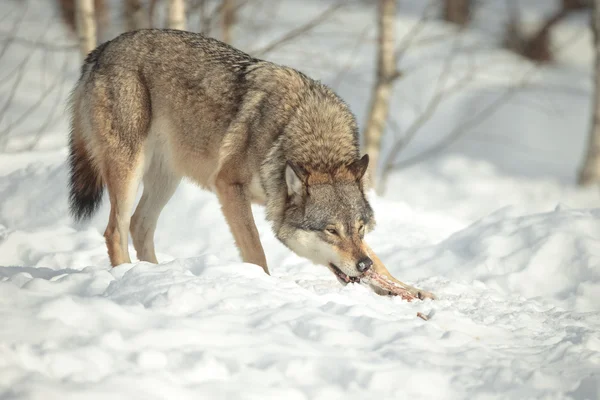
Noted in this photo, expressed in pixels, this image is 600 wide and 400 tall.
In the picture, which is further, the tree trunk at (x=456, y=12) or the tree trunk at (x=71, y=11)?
the tree trunk at (x=456, y=12)

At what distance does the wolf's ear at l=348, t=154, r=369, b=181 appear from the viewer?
4770mm

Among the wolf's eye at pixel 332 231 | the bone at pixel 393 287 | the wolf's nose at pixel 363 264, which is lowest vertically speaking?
the bone at pixel 393 287

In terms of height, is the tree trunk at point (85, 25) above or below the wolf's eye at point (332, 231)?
above

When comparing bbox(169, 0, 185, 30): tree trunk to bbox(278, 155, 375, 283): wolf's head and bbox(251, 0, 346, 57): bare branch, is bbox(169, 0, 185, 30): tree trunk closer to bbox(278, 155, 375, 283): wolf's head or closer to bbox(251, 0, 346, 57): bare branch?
bbox(251, 0, 346, 57): bare branch

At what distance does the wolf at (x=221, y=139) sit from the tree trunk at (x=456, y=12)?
13.3 m

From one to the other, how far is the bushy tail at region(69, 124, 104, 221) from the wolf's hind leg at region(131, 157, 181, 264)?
A: 356mm

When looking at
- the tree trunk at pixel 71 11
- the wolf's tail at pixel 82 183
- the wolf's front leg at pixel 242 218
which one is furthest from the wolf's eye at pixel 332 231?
the tree trunk at pixel 71 11

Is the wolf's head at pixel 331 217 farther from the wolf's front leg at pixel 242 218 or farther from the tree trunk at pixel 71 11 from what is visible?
the tree trunk at pixel 71 11

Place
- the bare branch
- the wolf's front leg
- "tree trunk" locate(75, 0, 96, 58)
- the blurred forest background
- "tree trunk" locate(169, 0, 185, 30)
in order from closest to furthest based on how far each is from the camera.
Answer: the wolf's front leg
"tree trunk" locate(169, 0, 185, 30)
"tree trunk" locate(75, 0, 96, 58)
the bare branch
the blurred forest background

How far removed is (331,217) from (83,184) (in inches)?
77.6

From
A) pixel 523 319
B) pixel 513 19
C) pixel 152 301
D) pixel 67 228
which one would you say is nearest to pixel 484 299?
pixel 523 319

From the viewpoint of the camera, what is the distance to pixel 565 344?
3645mm

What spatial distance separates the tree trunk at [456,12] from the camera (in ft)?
57.9

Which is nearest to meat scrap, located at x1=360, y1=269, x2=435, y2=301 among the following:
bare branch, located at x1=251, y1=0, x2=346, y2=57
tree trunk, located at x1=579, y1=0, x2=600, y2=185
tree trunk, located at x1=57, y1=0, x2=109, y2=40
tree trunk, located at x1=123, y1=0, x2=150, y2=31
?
bare branch, located at x1=251, y1=0, x2=346, y2=57
